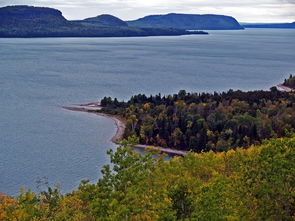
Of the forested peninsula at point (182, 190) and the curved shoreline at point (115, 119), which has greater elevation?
the forested peninsula at point (182, 190)

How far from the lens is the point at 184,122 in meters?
99.4

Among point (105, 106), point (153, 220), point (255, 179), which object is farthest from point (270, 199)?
point (105, 106)

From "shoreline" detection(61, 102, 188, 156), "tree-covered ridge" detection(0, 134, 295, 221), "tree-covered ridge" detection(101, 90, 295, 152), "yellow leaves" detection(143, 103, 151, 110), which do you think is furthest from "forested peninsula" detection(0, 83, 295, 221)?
"yellow leaves" detection(143, 103, 151, 110)

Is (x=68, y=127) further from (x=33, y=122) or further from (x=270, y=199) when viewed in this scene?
(x=270, y=199)

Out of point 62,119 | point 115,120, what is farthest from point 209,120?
point 62,119

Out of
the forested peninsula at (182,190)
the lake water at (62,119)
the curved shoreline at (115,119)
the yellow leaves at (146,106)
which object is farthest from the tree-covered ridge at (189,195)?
the yellow leaves at (146,106)

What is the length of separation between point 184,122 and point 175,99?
25.6m

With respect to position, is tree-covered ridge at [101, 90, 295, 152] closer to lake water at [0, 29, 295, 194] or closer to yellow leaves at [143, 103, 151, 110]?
yellow leaves at [143, 103, 151, 110]

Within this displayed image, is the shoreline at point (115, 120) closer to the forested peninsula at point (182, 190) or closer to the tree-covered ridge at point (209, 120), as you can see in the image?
the tree-covered ridge at point (209, 120)

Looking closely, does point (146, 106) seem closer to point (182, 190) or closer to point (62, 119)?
point (62, 119)

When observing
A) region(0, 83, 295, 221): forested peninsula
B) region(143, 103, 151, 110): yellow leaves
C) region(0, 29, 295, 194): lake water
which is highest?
region(0, 83, 295, 221): forested peninsula

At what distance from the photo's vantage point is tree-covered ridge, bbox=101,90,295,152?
301ft

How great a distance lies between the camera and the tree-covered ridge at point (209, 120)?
91.8 metres

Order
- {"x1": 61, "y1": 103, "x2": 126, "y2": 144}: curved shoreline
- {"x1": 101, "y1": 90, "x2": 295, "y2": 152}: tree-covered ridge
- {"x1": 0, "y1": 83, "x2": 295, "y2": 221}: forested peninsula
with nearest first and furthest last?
{"x1": 0, "y1": 83, "x2": 295, "y2": 221}: forested peninsula < {"x1": 101, "y1": 90, "x2": 295, "y2": 152}: tree-covered ridge < {"x1": 61, "y1": 103, "x2": 126, "y2": 144}: curved shoreline
